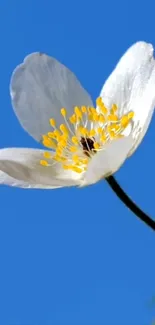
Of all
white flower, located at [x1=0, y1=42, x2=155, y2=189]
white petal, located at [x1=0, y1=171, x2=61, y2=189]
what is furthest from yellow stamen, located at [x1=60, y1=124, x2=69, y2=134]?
white petal, located at [x1=0, y1=171, x2=61, y2=189]

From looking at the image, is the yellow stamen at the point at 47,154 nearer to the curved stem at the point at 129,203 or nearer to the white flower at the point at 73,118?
the white flower at the point at 73,118

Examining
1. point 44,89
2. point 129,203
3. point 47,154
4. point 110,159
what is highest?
point 44,89

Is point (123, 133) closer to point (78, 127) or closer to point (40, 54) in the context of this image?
point (78, 127)

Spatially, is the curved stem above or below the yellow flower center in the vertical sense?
below

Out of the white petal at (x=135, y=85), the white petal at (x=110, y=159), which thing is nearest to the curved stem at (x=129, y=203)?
the white petal at (x=110, y=159)

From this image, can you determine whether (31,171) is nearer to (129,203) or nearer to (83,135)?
(83,135)

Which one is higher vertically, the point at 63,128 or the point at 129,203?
the point at 63,128

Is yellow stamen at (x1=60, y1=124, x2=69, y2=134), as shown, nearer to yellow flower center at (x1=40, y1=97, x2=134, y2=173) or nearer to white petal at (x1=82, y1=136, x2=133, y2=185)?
yellow flower center at (x1=40, y1=97, x2=134, y2=173)

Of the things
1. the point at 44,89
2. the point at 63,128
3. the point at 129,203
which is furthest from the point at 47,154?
the point at 129,203
